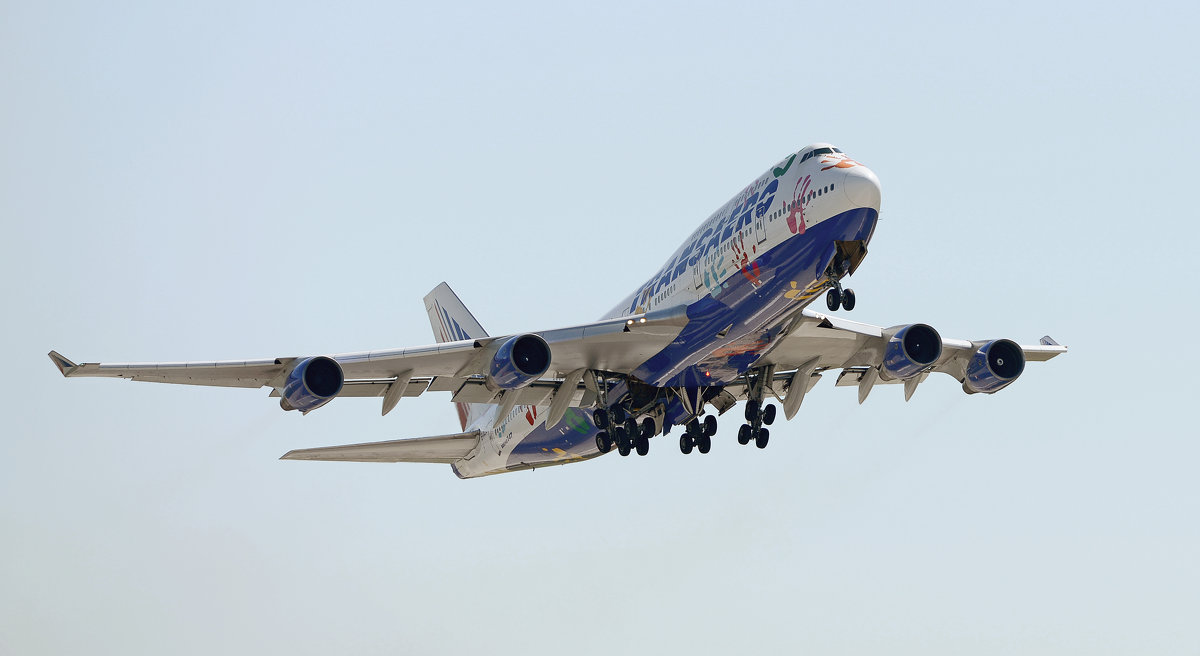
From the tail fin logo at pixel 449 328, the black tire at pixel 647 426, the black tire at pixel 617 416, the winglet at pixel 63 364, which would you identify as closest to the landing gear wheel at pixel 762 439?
the black tire at pixel 647 426

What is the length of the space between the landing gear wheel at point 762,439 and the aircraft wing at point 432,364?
480 cm

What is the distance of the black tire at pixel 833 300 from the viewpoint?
28.7 meters

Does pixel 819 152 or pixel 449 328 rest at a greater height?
pixel 449 328

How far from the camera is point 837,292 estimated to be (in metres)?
28.8

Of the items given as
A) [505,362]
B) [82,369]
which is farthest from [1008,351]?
[82,369]

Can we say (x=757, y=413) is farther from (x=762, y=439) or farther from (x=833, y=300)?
(x=833, y=300)

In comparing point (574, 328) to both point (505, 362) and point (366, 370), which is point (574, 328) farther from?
point (366, 370)

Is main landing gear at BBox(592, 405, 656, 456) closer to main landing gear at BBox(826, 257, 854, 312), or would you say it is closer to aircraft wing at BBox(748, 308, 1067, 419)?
aircraft wing at BBox(748, 308, 1067, 419)

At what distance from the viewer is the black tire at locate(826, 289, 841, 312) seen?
2873cm

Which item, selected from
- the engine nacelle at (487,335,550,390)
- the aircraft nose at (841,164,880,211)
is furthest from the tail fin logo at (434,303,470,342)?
the aircraft nose at (841,164,880,211)

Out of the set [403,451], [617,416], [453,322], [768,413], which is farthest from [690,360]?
[453,322]

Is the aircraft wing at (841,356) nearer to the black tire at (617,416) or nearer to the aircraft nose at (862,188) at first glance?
the black tire at (617,416)

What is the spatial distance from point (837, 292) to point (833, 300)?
8.1 inches

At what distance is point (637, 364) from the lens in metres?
34.8
